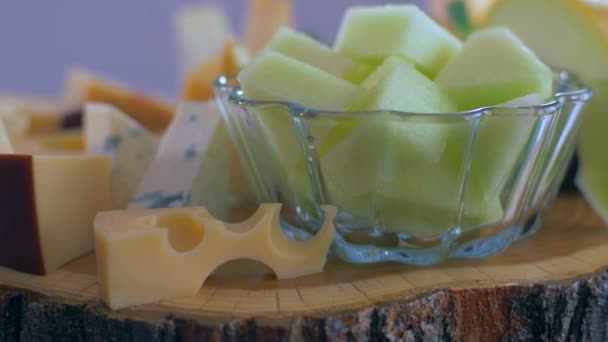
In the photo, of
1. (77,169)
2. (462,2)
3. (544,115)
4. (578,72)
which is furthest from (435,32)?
(462,2)

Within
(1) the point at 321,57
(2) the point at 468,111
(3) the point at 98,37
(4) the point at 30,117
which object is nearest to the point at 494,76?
(2) the point at 468,111

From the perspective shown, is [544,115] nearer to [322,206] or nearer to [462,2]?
[322,206]

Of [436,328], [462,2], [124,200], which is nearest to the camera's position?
[436,328]

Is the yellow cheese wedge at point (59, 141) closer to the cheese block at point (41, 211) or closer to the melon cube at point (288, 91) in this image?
the cheese block at point (41, 211)

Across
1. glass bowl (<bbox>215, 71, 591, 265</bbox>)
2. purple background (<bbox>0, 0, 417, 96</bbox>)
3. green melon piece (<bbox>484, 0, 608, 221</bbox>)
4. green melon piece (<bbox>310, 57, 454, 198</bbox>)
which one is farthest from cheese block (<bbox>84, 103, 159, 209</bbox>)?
purple background (<bbox>0, 0, 417, 96</bbox>)

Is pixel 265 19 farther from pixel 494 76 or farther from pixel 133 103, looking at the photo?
pixel 494 76

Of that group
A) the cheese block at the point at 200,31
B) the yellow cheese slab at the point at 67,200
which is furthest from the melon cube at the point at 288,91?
the cheese block at the point at 200,31
